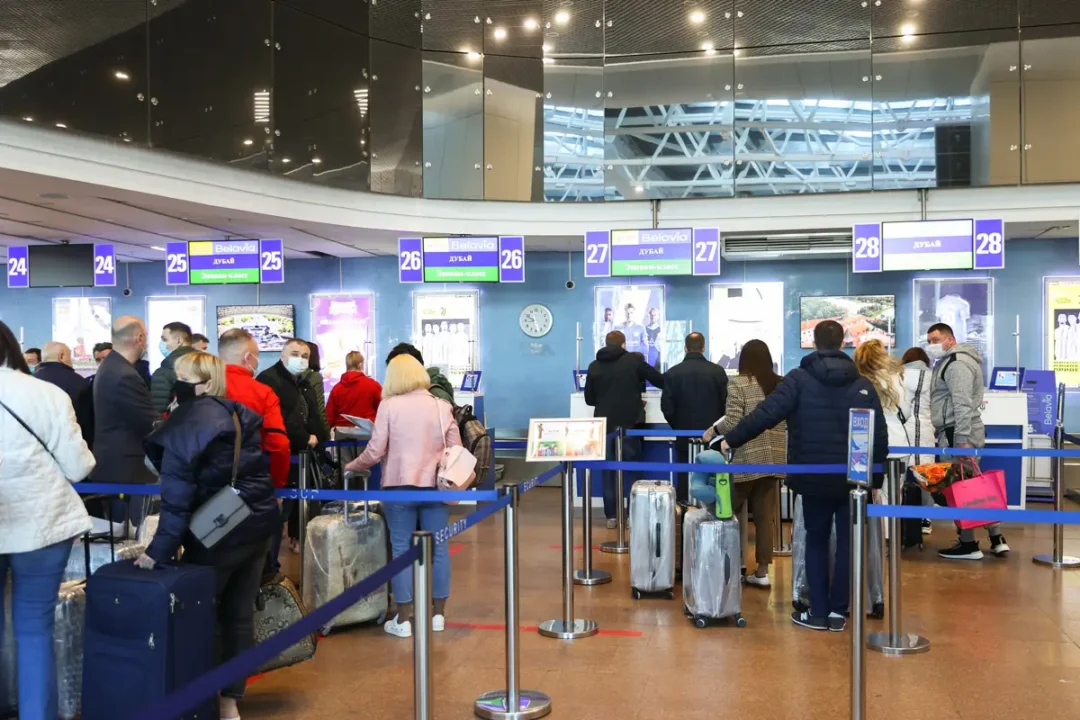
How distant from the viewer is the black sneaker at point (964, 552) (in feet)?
23.8

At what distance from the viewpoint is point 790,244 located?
11.8 m

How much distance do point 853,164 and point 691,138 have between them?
1.87 m

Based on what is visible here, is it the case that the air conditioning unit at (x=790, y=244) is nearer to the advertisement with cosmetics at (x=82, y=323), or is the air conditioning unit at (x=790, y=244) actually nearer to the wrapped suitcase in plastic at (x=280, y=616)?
the wrapped suitcase in plastic at (x=280, y=616)

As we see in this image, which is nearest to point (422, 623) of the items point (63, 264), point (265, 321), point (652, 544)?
point (652, 544)

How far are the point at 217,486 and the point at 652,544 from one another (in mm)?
3171

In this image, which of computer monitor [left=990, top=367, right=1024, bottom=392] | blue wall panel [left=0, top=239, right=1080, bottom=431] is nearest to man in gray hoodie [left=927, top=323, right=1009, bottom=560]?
computer monitor [left=990, top=367, right=1024, bottom=392]

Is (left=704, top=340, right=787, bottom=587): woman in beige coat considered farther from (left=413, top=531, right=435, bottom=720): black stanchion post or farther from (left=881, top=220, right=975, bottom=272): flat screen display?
(left=881, top=220, right=975, bottom=272): flat screen display

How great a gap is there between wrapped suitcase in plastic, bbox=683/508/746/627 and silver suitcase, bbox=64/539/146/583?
9.69ft

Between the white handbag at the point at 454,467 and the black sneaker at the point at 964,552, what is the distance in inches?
165

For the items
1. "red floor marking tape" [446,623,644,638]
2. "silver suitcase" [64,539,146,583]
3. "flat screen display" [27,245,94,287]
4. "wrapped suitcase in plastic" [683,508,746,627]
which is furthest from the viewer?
"flat screen display" [27,245,94,287]

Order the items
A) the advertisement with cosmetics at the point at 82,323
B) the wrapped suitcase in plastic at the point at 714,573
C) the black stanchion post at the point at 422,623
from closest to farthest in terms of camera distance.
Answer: the black stanchion post at the point at 422,623
the wrapped suitcase in plastic at the point at 714,573
the advertisement with cosmetics at the point at 82,323

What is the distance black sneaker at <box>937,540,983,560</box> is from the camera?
727 cm

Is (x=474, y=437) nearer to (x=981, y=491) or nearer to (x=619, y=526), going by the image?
(x=619, y=526)

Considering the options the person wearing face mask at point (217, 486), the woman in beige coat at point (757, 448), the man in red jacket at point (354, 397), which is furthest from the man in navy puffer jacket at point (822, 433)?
the man in red jacket at point (354, 397)
